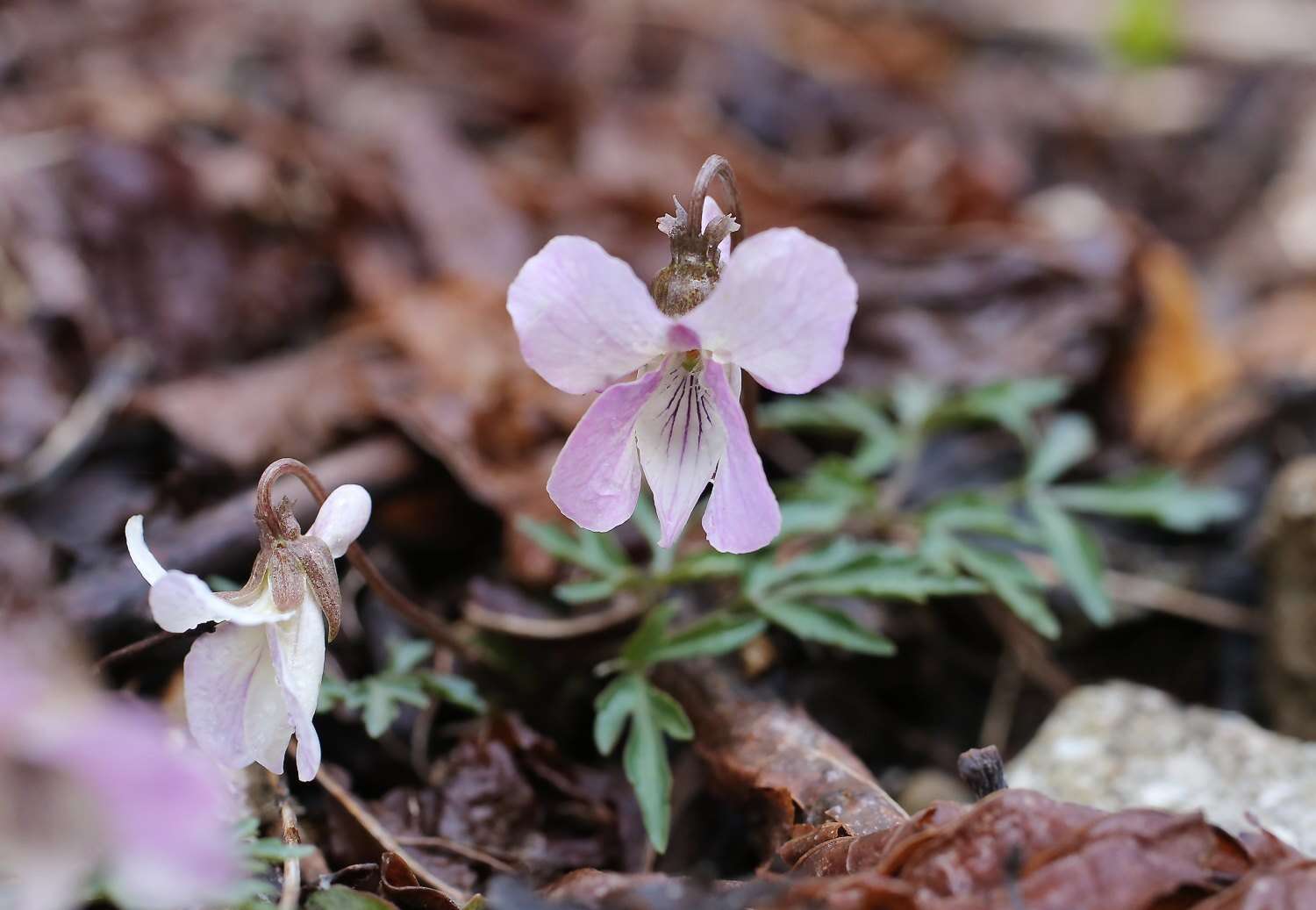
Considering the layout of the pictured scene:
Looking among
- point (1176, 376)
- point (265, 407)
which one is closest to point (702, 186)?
point (265, 407)

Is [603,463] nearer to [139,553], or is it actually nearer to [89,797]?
[139,553]

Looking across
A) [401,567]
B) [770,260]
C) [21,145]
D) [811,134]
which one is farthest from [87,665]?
[811,134]

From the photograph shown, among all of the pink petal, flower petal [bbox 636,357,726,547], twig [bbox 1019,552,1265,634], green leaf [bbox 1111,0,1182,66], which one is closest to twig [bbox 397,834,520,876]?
flower petal [bbox 636,357,726,547]

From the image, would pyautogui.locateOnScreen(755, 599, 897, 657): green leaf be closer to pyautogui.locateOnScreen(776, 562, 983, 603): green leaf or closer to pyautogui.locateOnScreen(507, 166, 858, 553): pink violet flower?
pyautogui.locateOnScreen(776, 562, 983, 603): green leaf

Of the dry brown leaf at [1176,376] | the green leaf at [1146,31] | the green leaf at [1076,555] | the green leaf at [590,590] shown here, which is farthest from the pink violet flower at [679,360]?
the green leaf at [1146,31]

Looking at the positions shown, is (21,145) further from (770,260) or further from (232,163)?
(770,260)

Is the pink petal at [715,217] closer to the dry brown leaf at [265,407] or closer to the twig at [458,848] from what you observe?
the twig at [458,848]
